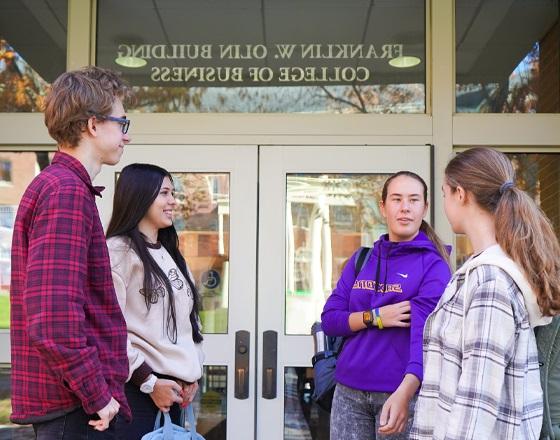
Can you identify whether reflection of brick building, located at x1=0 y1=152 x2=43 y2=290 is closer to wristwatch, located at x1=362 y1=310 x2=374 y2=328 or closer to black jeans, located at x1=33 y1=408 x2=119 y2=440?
wristwatch, located at x1=362 y1=310 x2=374 y2=328

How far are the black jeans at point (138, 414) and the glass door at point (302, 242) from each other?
5.01ft

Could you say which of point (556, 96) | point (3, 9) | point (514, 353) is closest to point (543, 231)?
point (514, 353)

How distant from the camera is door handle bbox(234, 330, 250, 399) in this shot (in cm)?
412

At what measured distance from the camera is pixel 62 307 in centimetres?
178

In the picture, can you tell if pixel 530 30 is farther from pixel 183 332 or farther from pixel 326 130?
pixel 183 332

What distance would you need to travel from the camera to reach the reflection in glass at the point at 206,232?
168 inches

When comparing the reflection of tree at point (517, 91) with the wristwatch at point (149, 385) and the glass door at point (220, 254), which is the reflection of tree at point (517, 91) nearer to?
the glass door at point (220, 254)

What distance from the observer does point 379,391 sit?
279 centimetres

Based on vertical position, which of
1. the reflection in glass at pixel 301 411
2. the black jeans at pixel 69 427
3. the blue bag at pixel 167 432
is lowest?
the reflection in glass at pixel 301 411

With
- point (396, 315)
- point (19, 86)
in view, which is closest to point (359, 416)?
point (396, 315)

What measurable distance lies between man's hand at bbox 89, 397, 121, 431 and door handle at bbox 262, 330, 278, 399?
7.64 ft

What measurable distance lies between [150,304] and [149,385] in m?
0.29

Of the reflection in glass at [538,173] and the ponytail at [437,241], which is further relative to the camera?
the reflection in glass at [538,173]

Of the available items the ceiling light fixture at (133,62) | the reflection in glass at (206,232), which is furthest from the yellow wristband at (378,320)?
the ceiling light fixture at (133,62)
